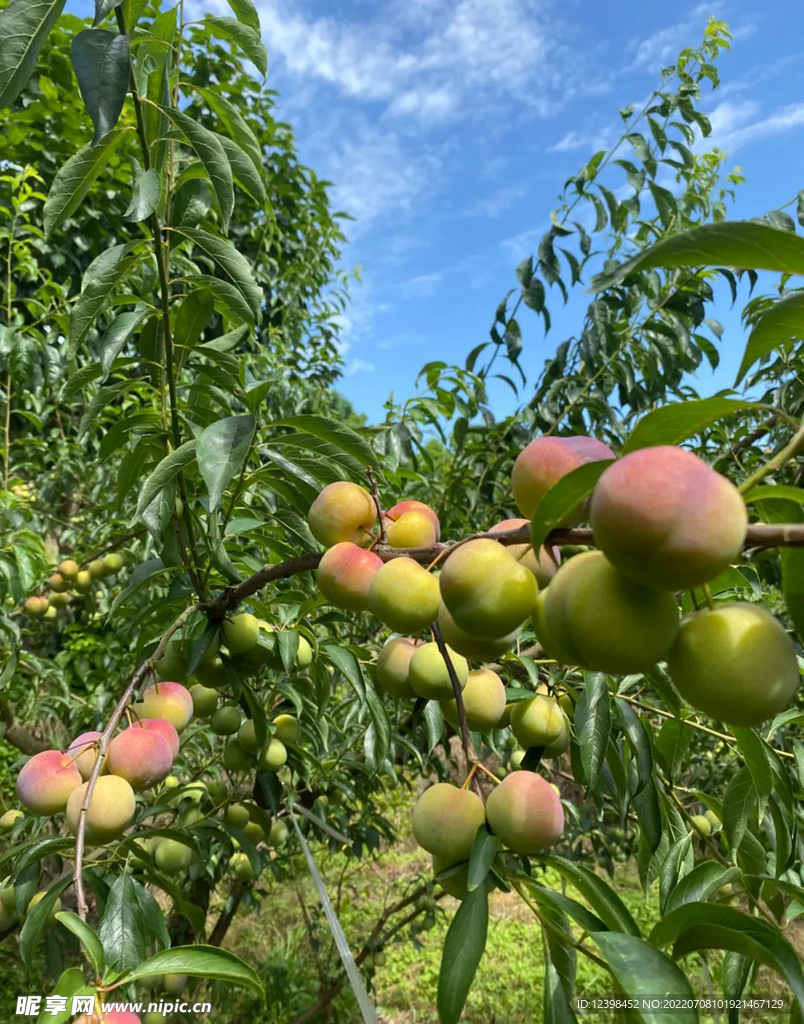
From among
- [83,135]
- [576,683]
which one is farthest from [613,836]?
[83,135]

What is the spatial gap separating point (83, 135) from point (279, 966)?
547 cm

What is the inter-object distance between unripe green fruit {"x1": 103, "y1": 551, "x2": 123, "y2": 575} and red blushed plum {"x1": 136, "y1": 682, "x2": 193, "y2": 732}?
190cm

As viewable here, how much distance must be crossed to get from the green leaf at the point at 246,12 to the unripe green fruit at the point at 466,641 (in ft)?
3.54

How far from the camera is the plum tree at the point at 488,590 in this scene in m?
0.58

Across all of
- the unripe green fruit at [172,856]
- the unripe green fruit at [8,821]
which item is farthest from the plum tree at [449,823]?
the unripe green fruit at [8,821]

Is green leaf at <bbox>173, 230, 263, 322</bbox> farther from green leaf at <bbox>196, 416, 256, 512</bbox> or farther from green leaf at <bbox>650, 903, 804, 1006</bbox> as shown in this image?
green leaf at <bbox>650, 903, 804, 1006</bbox>

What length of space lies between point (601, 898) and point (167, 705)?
799mm

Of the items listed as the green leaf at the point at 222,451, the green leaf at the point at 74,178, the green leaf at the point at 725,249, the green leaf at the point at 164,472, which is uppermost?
the green leaf at the point at 74,178

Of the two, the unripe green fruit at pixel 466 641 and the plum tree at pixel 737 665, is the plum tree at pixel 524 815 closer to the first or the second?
the unripe green fruit at pixel 466 641

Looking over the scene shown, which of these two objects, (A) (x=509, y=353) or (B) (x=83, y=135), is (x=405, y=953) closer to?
(A) (x=509, y=353)

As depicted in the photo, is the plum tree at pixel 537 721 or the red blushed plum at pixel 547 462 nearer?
the red blushed plum at pixel 547 462

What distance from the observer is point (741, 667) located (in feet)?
1.53

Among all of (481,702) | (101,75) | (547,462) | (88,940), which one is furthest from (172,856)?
(101,75)

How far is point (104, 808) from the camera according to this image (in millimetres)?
928
